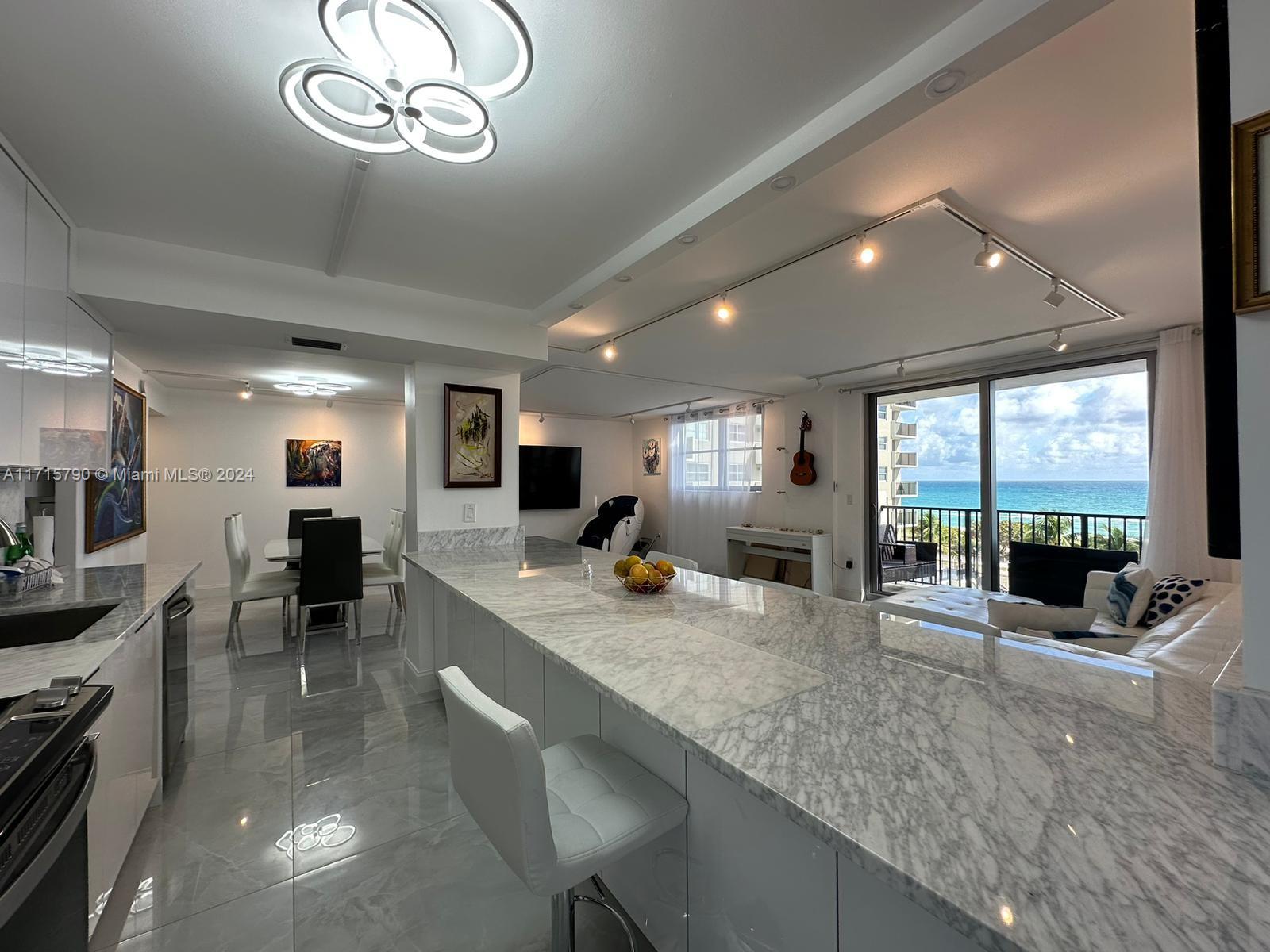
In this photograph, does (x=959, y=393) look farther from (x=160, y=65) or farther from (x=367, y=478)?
(x=367, y=478)

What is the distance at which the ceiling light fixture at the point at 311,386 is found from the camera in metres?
4.97

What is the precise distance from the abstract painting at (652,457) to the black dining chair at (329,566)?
186 inches

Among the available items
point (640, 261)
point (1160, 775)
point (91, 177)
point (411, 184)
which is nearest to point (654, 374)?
point (640, 261)

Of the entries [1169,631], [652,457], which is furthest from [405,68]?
[652,457]

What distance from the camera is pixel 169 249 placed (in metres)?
2.26

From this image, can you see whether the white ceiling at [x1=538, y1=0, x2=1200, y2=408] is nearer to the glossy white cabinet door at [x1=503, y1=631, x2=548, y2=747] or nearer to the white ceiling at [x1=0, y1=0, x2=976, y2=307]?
the white ceiling at [x1=0, y1=0, x2=976, y2=307]

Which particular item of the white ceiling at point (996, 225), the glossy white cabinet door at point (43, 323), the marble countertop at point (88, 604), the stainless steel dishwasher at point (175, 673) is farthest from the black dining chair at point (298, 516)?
the glossy white cabinet door at point (43, 323)

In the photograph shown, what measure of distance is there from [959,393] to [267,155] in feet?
17.7

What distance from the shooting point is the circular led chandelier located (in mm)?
1054

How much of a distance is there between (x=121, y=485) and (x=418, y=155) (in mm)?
3896

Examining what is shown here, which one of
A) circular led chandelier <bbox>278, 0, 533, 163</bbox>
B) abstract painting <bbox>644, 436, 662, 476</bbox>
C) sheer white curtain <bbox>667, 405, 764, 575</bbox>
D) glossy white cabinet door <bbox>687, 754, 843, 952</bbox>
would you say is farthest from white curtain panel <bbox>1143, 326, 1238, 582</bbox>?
abstract painting <bbox>644, 436, 662, 476</bbox>

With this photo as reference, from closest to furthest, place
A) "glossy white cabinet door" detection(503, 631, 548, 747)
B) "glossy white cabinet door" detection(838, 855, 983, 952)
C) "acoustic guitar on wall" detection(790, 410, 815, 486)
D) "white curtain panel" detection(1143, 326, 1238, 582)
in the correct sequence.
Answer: "glossy white cabinet door" detection(838, 855, 983, 952) < "glossy white cabinet door" detection(503, 631, 548, 747) < "white curtain panel" detection(1143, 326, 1238, 582) < "acoustic guitar on wall" detection(790, 410, 815, 486)

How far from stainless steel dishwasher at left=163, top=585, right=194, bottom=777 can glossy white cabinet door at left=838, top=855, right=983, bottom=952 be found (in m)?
2.51

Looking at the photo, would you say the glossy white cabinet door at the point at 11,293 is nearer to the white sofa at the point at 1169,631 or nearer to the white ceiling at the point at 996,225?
the white ceiling at the point at 996,225
